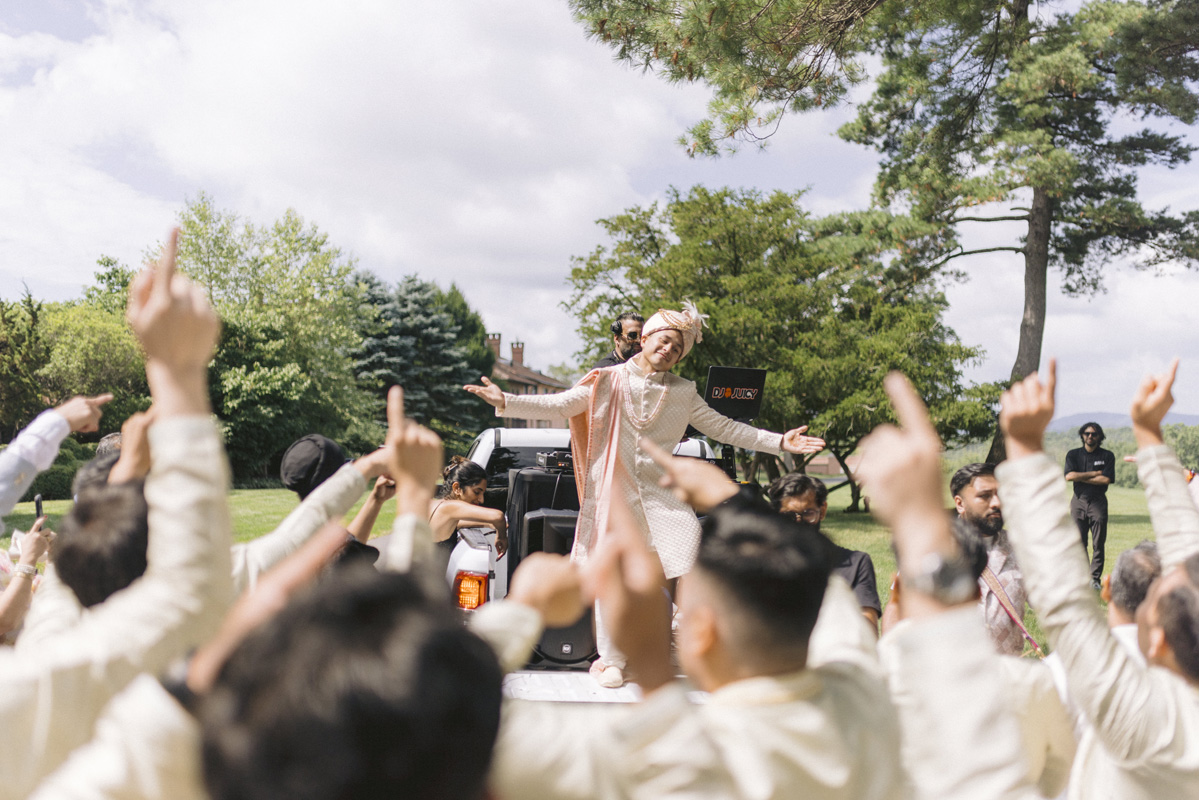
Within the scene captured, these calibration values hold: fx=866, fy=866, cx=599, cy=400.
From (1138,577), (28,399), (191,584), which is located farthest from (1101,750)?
(28,399)

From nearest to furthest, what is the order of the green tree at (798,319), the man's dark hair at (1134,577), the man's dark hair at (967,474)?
the man's dark hair at (1134,577), the man's dark hair at (967,474), the green tree at (798,319)

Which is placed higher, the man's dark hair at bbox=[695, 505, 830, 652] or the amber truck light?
the man's dark hair at bbox=[695, 505, 830, 652]

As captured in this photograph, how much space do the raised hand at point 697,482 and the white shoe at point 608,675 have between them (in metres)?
2.76

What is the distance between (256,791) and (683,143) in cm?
875

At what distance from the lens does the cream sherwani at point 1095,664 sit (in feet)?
4.81

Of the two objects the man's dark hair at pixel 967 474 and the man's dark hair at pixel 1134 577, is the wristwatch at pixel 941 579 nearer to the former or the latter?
the man's dark hair at pixel 1134 577

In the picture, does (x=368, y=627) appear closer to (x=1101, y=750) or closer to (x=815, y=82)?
(x=1101, y=750)

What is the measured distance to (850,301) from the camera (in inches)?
822

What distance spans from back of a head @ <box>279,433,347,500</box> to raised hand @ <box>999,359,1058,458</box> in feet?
6.69

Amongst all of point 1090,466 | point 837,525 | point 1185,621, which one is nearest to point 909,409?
point 1185,621

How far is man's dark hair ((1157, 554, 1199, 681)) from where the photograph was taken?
1.53 m

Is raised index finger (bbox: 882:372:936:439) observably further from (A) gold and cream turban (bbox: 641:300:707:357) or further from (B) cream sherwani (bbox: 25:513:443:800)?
(A) gold and cream turban (bbox: 641:300:707:357)

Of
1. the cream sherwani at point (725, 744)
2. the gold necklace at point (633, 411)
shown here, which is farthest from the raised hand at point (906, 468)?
the gold necklace at point (633, 411)

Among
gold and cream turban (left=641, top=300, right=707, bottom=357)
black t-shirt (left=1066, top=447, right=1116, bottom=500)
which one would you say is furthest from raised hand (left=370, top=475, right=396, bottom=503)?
black t-shirt (left=1066, top=447, right=1116, bottom=500)
